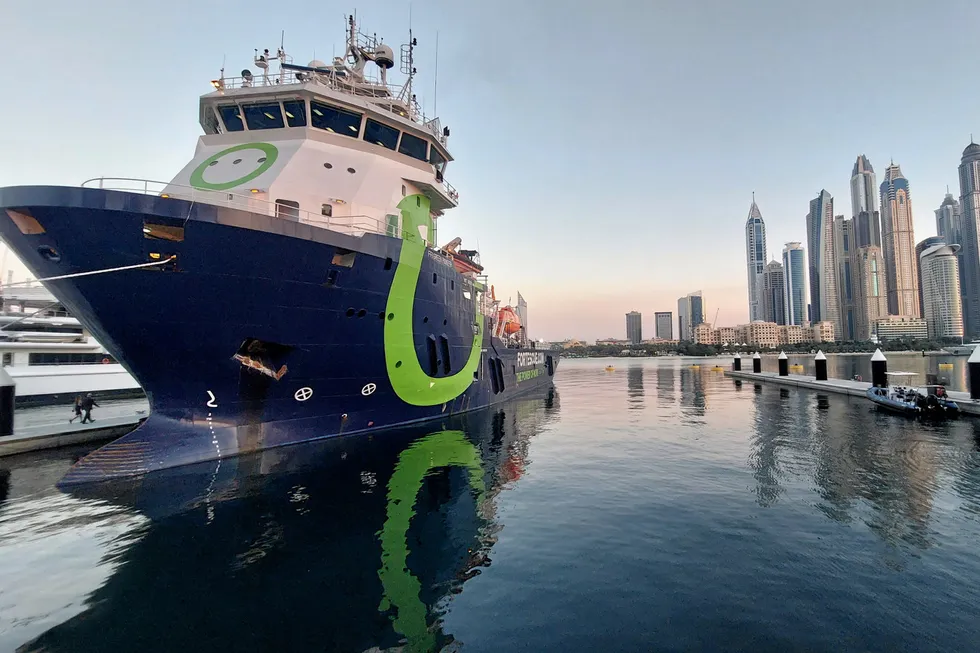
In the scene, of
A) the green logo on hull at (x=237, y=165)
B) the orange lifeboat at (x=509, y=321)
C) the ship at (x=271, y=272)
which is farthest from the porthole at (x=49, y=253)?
the orange lifeboat at (x=509, y=321)

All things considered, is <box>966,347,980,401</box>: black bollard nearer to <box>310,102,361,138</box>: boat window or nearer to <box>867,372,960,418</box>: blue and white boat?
<box>867,372,960,418</box>: blue and white boat

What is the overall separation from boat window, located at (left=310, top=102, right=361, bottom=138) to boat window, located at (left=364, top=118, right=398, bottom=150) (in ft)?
1.48

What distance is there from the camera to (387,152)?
16594 millimetres

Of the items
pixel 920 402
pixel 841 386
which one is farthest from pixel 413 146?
pixel 841 386

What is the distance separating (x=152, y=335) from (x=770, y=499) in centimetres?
1422

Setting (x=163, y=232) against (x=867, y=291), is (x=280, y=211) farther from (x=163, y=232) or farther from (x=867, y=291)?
(x=867, y=291)

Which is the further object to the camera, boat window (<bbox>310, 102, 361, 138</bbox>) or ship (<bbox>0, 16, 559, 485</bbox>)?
boat window (<bbox>310, 102, 361, 138</bbox>)

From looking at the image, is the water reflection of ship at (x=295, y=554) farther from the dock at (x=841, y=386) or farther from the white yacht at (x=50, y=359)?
the white yacht at (x=50, y=359)

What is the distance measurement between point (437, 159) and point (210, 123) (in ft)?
28.8

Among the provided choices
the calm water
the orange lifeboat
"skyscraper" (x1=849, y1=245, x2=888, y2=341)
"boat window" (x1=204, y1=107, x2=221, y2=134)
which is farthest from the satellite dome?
"skyscraper" (x1=849, y1=245, x2=888, y2=341)

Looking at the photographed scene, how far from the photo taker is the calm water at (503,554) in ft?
15.2

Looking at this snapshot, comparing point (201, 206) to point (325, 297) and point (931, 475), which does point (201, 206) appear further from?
point (931, 475)

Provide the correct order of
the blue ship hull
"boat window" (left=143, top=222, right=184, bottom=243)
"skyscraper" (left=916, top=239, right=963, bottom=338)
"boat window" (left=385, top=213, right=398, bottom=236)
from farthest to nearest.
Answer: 1. "skyscraper" (left=916, top=239, right=963, bottom=338)
2. "boat window" (left=385, top=213, right=398, bottom=236)
3. "boat window" (left=143, top=222, right=184, bottom=243)
4. the blue ship hull

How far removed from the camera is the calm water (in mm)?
4633
